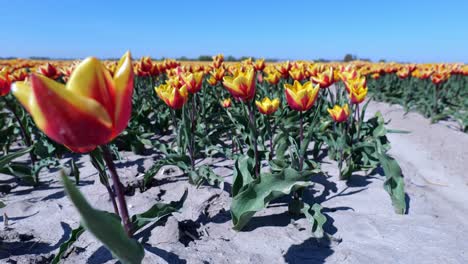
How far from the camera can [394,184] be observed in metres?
2.76

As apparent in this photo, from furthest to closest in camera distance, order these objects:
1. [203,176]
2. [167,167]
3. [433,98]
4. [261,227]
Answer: [433,98] → [167,167] → [203,176] → [261,227]

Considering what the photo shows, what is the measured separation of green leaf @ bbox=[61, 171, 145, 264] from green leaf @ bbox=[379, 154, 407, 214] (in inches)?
84.5

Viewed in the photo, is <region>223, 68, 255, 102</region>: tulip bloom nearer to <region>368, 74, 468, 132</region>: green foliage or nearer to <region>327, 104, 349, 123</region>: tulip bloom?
<region>327, 104, 349, 123</region>: tulip bloom

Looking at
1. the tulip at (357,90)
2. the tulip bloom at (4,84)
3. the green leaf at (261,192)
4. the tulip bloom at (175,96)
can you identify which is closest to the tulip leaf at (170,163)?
the tulip bloom at (175,96)

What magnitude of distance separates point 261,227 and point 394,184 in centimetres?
118

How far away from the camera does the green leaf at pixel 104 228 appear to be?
3.14ft

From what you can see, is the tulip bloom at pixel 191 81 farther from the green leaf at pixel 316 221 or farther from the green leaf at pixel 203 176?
the green leaf at pixel 316 221

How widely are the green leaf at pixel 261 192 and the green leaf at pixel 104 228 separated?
1.03 meters

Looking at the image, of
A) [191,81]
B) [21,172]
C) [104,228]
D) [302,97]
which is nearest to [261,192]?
[302,97]

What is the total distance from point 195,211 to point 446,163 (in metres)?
3.59

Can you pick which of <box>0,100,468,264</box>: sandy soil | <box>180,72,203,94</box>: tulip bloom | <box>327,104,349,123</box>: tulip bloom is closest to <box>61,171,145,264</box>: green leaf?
<box>0,100,468,264</box>: sandy soil

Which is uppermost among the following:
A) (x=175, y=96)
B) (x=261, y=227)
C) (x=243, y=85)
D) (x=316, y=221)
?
(x=243, y=85)

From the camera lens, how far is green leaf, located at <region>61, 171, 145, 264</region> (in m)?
0.96

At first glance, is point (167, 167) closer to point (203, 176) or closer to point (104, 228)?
point (203, 176)
